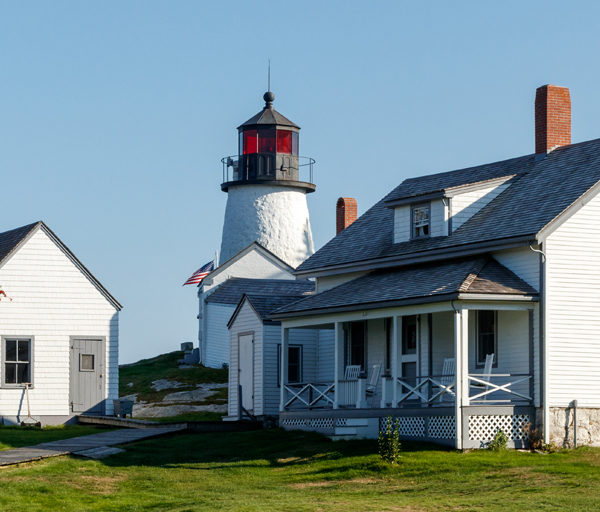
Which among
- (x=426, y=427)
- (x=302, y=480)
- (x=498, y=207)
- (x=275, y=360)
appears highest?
(x=498, y=207)

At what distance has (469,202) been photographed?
30.5 metres

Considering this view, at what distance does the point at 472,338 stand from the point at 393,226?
5.20 meters

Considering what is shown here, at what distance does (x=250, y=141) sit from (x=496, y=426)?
98.8ft

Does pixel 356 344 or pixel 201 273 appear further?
pixel 201 273

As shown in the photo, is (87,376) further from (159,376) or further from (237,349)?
(159,376)

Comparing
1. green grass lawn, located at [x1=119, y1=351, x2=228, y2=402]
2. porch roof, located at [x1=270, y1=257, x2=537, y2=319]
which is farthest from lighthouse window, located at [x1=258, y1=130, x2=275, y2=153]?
porch roof, located at [x1=270, y1=257, x2=537, y2=319]

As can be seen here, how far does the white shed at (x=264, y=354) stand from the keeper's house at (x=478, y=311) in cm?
121

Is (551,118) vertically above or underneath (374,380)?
above

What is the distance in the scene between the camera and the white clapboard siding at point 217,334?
49969mm

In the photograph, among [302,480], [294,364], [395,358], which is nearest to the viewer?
[302,480]

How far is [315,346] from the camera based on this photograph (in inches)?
1366

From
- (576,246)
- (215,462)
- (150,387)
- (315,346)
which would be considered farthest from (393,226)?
(150,387)

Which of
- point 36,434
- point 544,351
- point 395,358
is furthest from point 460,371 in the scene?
point 36,434

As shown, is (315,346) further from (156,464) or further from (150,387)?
(150,387)
